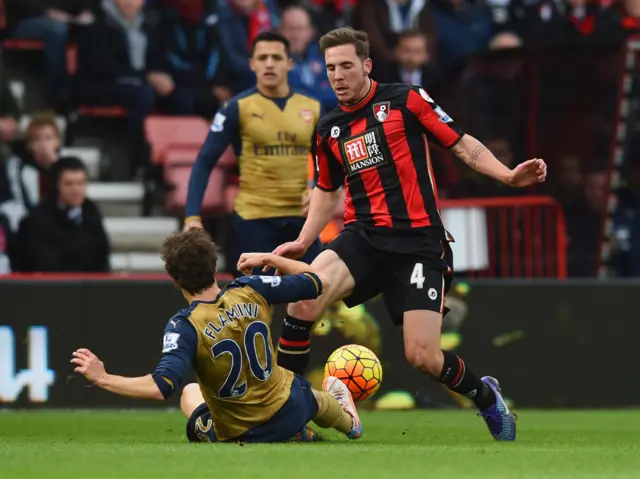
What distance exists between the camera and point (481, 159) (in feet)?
24.5

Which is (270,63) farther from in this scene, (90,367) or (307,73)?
(307,73)

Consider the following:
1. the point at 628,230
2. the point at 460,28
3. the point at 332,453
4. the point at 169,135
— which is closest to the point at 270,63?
the point at 332,453

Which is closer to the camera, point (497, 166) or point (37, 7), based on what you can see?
point (497, 166)

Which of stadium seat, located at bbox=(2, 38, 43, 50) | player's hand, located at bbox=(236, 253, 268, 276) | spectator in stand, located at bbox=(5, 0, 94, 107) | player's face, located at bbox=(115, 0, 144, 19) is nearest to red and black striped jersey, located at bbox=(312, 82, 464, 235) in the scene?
player's hand, located at bbox=(236, 253, 268, 276)

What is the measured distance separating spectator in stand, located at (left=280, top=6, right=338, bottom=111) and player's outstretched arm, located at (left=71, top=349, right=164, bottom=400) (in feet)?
26.4

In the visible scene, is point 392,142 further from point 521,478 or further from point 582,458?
point 521,478

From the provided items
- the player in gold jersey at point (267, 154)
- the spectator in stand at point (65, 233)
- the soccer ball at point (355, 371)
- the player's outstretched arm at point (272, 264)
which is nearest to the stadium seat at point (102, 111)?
the spectator in stand at point (65, 233)

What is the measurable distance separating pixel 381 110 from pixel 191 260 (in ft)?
6.15

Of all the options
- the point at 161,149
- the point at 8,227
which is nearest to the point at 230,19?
the point at 161,149

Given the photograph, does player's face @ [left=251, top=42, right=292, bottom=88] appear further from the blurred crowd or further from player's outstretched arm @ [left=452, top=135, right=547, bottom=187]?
the blurred crowd

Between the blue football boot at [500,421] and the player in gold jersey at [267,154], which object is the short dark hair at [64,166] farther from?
the blue football boot at [500,421]

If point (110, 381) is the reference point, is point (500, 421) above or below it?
below

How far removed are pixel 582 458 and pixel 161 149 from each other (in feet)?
26.2

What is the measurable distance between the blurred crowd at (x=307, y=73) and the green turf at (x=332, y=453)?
390cm
